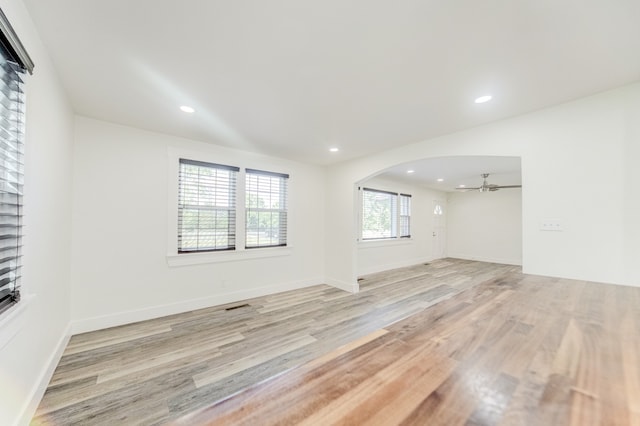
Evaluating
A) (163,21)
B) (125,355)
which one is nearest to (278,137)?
(163,21)

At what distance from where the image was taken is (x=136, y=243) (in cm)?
324

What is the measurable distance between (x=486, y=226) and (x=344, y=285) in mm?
6138

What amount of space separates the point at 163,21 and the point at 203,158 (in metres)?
2.41

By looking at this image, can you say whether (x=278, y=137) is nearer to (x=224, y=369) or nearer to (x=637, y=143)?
(x=224, y=369)

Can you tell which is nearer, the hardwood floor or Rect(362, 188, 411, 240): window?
the hardwood floor

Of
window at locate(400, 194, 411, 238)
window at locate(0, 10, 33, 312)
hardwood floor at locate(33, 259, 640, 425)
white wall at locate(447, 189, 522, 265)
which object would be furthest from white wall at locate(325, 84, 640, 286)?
white wall at locate(447, 189, 522, 265)

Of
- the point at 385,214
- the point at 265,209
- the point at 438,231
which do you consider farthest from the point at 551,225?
the point at 438,231

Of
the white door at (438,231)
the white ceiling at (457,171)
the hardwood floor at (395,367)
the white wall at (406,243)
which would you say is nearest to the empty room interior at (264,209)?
the hardwood floor at (395,367)

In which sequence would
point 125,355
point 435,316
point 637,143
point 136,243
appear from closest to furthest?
point 435,316 → point 637,143 → point 125,355 → point 136,243

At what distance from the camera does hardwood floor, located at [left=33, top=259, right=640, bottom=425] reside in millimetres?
675

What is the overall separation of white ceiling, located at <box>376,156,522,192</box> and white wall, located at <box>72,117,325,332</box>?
355 centimetres

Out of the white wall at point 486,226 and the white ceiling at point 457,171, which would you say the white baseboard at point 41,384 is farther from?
the white wall at point 486,226

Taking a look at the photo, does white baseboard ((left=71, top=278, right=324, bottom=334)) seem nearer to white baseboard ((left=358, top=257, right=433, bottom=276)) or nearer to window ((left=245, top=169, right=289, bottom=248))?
window ((left=245, top=169, right=289, bottom=248))

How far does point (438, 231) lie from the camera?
8.70 m
